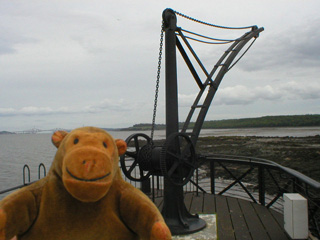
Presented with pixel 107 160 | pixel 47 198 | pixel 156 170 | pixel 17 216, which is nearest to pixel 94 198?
pixel 107 160

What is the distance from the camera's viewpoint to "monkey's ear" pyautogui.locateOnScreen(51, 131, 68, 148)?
2201mm

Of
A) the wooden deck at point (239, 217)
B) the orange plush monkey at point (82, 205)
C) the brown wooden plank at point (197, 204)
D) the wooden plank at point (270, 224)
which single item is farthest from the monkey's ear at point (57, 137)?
the brown wooden plank at point (197, 204)

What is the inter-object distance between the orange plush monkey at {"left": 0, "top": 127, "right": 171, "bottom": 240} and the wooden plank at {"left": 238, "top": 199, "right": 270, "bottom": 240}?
10.6 ft

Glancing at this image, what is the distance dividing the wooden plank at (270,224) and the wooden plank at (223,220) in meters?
0.58

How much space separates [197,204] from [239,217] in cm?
112

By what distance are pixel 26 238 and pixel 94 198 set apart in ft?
2.04

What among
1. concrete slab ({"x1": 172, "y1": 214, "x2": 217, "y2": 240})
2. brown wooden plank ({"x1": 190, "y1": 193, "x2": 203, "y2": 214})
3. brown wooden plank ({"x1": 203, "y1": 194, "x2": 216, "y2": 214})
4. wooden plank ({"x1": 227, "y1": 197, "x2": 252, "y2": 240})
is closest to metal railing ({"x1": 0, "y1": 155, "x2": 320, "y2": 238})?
→ brown wooden plank ({"x1": 190, "y1": 193, "x2": 203, "y2": 214})

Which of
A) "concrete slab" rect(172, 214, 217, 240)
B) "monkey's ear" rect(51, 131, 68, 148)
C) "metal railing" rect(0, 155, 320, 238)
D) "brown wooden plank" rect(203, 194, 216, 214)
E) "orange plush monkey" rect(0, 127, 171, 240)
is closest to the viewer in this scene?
"orange plush monkey" rect(0, 127, 171, 240)

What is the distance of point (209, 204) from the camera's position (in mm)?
6582

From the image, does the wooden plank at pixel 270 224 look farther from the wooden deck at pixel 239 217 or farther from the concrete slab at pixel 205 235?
the concrete slab at pixel 205 235

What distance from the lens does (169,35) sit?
190 inches

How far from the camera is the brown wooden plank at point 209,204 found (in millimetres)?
6200

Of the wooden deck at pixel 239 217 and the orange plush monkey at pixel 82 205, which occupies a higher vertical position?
the orange plush monkey at pixel 82 205

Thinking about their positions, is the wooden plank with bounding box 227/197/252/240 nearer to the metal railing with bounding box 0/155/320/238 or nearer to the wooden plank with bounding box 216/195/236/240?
the wooden plank with bounding box 216/195/236/240
